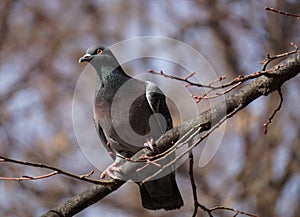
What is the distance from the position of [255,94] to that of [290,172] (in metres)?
5.74

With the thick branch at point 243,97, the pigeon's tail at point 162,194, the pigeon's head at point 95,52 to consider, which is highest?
the pigeon's head at point 95,52

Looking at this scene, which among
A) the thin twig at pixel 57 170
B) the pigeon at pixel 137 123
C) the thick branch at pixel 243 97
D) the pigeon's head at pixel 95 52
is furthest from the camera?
the pigeon's head at pixel 95 52

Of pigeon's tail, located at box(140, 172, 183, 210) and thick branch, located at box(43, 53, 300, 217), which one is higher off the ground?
thick branch, located at box(43, 53, 300, 217)

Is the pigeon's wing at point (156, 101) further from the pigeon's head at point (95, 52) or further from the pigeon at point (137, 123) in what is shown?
the pigeon's head at point (95, 52)

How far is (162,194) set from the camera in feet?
17.8

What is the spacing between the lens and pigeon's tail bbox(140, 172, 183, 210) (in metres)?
5.36

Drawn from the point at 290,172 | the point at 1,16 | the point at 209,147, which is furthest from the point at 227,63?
the point at 1,16

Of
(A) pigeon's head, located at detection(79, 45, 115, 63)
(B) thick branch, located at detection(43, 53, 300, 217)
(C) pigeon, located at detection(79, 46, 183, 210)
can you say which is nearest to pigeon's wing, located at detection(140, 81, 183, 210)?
(C) pigeon, located at detection(79, 46, 183, 210)

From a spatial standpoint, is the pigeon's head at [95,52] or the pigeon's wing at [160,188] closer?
the pigeon's wing at [160,188]

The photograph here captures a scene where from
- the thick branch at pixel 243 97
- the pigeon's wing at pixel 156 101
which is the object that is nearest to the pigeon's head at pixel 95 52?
the pigeon's wing at pixel 156 101

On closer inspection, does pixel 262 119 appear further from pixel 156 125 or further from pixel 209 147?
pixel 156 125

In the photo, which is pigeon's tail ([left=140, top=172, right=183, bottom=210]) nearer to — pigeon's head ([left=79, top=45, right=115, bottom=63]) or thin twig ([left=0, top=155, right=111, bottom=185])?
thin twig ([left=0, top=155, right=111, bottom=185])

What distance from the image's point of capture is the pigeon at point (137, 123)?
5.30 meters

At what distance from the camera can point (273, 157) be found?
9.82 meters
